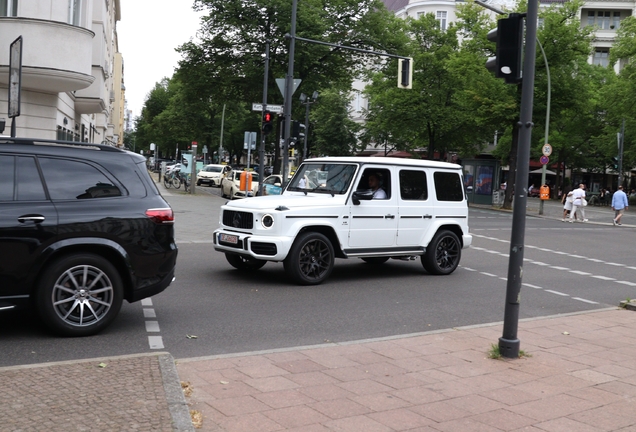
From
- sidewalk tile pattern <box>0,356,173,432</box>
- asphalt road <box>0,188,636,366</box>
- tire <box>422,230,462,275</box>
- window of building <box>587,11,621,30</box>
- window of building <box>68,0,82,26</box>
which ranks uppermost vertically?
window of building <box>587,11,621,30</box>

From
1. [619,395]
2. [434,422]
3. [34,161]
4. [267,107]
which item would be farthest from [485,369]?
[267,107]

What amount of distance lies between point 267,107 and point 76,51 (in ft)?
20.0

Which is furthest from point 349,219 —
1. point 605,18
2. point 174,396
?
point 605,18

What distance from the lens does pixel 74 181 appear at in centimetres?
682

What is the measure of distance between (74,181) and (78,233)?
563 mm

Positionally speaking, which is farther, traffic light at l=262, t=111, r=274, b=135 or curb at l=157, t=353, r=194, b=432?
traffic light at l=262, t=111, r=274, b=135

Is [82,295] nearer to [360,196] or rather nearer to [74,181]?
[74,181]

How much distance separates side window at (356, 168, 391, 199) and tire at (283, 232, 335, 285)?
47.2 inches

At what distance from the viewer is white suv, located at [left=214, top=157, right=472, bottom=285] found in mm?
10180

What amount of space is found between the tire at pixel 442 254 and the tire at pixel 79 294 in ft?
21.5

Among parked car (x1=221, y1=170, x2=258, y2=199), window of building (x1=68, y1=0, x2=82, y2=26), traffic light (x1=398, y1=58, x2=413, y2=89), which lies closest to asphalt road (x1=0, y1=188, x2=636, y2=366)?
traffic light (x1=398, y1=58, x2=413, y2=89)

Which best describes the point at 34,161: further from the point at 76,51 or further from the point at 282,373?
the point at 76,51

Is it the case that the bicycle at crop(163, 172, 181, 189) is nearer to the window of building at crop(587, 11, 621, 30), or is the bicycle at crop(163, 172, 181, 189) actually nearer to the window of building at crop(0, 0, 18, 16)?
the window of building at crop(0, 0, 18, 16)

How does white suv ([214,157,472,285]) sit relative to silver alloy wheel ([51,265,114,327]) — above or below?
above
